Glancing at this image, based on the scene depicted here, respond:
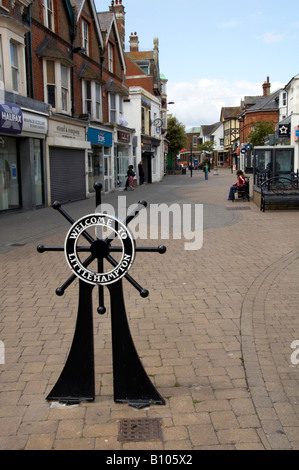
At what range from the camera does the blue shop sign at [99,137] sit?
2269 cm

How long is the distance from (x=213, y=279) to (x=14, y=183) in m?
11.3

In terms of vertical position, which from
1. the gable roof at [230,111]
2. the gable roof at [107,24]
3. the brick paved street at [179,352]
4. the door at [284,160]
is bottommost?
the brick paved street at [179,352]

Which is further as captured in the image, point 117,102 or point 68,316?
point 117,102

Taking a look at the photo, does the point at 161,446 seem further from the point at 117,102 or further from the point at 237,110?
the point at 237,110

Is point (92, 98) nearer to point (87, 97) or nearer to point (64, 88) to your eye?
point (87, 97)

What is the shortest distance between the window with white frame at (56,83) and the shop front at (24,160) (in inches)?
57.9

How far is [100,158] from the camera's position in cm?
2512

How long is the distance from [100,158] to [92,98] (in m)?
3.52

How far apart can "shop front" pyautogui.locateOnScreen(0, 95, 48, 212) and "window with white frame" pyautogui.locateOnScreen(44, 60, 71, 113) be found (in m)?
1.47

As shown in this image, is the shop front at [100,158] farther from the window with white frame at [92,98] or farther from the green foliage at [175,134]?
the green foliage at [175,134]

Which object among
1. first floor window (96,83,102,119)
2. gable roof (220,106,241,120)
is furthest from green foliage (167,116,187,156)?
first floor window (96,83,102,119)

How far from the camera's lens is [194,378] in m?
3.87

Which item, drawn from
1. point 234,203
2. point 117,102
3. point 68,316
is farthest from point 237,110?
point 68,316

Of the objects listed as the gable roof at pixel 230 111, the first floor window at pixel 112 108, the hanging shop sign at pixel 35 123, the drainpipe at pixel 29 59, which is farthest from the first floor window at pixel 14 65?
the gable roof at pixel 230 111
